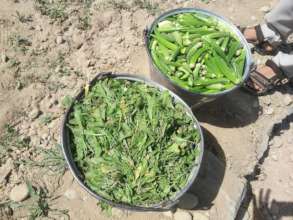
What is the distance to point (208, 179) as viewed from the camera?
147 inches

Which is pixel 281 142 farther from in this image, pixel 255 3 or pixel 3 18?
pixel 3 18

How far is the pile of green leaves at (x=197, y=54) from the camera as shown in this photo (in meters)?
3.70

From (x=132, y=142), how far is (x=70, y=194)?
66 centimetres

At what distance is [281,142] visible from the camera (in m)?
4.43

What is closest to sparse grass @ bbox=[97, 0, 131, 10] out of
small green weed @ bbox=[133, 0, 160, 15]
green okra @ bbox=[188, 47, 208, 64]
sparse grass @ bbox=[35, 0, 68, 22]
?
small green weed @ bbox=[133, 0, 160, 15]

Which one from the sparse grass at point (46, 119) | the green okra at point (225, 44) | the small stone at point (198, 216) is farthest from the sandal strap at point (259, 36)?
the sparse grass at point (46, 119)

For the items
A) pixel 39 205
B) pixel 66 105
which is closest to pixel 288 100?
pixel 66 105

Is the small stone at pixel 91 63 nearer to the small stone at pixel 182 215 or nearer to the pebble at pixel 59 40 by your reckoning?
the pebble at pixel 59 40

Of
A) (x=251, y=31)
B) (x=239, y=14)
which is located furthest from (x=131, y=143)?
(x=239, y=14)

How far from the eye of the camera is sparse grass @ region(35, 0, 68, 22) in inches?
171

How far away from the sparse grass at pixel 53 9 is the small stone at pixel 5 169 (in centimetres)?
163

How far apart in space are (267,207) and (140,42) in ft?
6.76

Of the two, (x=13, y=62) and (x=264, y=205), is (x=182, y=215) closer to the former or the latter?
(x=264, y=205)

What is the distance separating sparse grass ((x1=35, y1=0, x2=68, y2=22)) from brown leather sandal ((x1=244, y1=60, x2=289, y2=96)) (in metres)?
2.02
